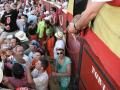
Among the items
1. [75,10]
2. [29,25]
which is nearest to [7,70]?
[75,10]

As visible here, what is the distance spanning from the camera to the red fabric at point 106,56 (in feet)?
7.44

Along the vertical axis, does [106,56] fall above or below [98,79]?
above

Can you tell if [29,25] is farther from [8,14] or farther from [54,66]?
[54,66]

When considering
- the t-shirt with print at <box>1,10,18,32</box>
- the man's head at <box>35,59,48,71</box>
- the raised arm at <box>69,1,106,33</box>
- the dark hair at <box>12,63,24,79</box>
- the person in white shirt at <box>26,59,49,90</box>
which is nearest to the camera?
the raised arm at <box>69,1,106,33</box>

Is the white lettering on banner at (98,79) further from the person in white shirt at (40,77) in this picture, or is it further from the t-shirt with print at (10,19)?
the t-shirt with print at (10,19)

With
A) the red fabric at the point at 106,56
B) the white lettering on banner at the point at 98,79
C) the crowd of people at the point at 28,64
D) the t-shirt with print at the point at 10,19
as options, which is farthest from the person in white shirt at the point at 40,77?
the t-shirt with print at the point at 10,19

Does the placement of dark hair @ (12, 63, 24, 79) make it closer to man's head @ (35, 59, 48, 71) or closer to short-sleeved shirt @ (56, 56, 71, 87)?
man's head @ (35, 59, 48, 71)

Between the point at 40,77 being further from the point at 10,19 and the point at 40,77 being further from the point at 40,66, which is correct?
the point at 10,19

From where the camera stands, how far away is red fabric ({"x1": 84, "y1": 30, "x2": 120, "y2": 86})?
2.27 metres

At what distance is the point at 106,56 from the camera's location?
251cm

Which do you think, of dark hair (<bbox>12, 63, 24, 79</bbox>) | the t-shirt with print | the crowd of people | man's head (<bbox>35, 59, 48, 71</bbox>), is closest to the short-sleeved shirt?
the crowd of people

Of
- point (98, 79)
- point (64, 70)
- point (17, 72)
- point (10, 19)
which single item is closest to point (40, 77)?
point (17, 72)

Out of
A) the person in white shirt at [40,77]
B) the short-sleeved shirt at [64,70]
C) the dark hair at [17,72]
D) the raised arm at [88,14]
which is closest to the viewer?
the raised arm at [88,14]

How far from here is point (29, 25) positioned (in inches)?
442
